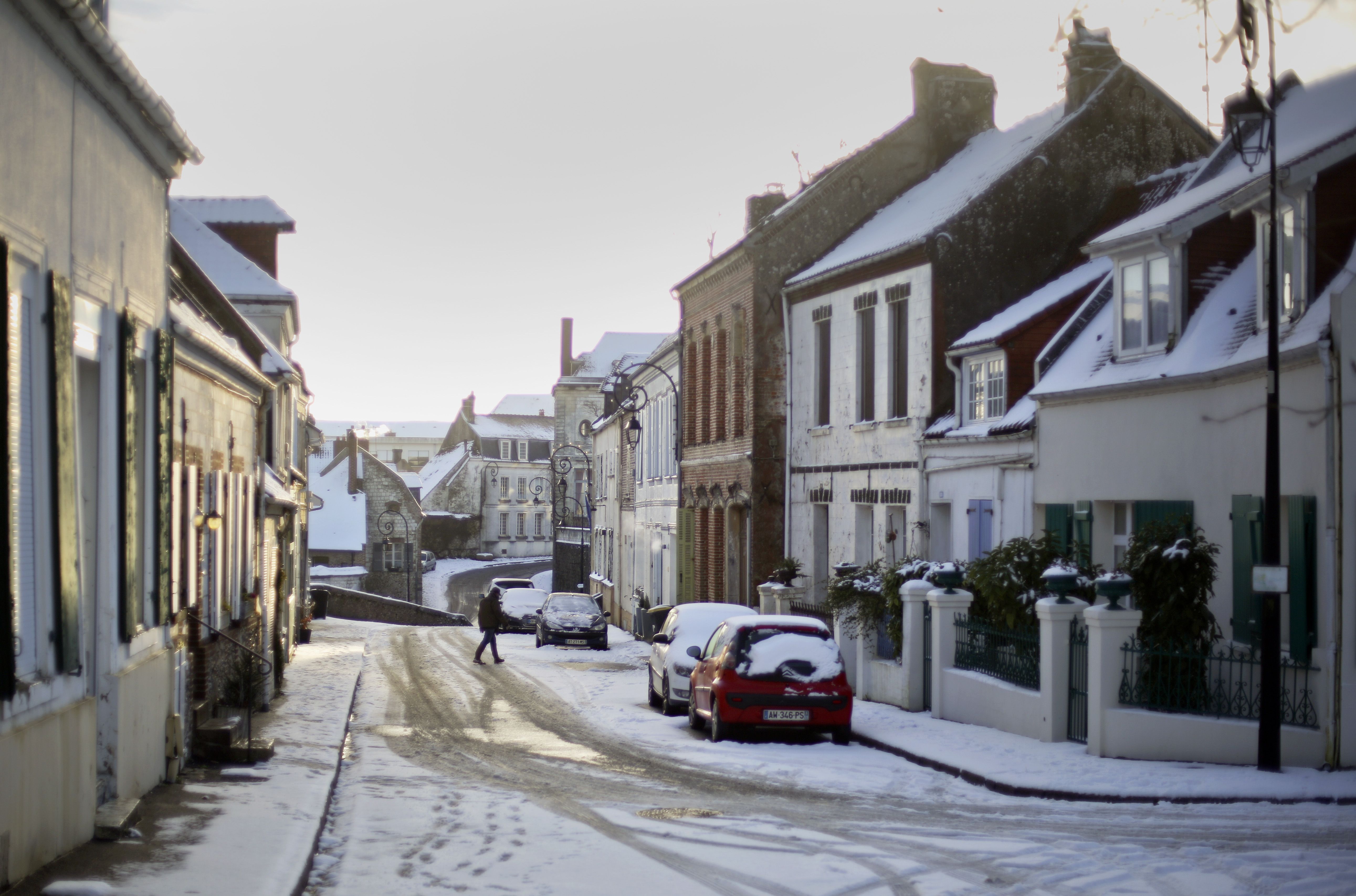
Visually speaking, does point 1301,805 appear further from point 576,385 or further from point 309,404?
point 576,385

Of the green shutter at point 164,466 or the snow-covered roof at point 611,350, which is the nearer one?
the green shutter at point 164,466

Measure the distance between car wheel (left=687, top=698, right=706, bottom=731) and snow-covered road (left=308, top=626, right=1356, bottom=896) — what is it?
115 centimetres

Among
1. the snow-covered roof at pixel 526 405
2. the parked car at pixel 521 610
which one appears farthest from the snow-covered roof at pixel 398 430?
the parked car at pixel 521 610

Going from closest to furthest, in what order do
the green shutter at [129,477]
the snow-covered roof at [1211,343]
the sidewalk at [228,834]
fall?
the sidewalk at [228,834], the green shutter at [129,477], the snow-covered roof at [1211,343]

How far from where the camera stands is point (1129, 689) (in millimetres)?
14023

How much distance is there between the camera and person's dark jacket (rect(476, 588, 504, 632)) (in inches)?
1162

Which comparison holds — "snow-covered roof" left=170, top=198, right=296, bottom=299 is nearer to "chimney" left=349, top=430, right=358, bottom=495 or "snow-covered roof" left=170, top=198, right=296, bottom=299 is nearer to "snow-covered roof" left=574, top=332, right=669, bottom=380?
"chimney" left=349, top=430, right=358, bottom=495

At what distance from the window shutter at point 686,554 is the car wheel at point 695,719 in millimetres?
16287

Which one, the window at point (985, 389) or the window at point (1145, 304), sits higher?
the window at point (1145, 304)

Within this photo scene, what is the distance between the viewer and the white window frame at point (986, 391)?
2131 cm

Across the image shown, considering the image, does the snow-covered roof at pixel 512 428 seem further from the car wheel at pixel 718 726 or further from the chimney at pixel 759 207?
the car wheel at pixel 718 726

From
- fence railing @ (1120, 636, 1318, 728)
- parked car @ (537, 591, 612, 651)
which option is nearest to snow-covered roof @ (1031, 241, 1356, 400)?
fence railing @ (1120, 636, 1318, 728)

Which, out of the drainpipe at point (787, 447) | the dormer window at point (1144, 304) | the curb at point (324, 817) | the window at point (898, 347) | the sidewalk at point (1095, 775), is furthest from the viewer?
the drainpipe at point (787, 447)

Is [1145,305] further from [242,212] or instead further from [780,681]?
[242,212]
